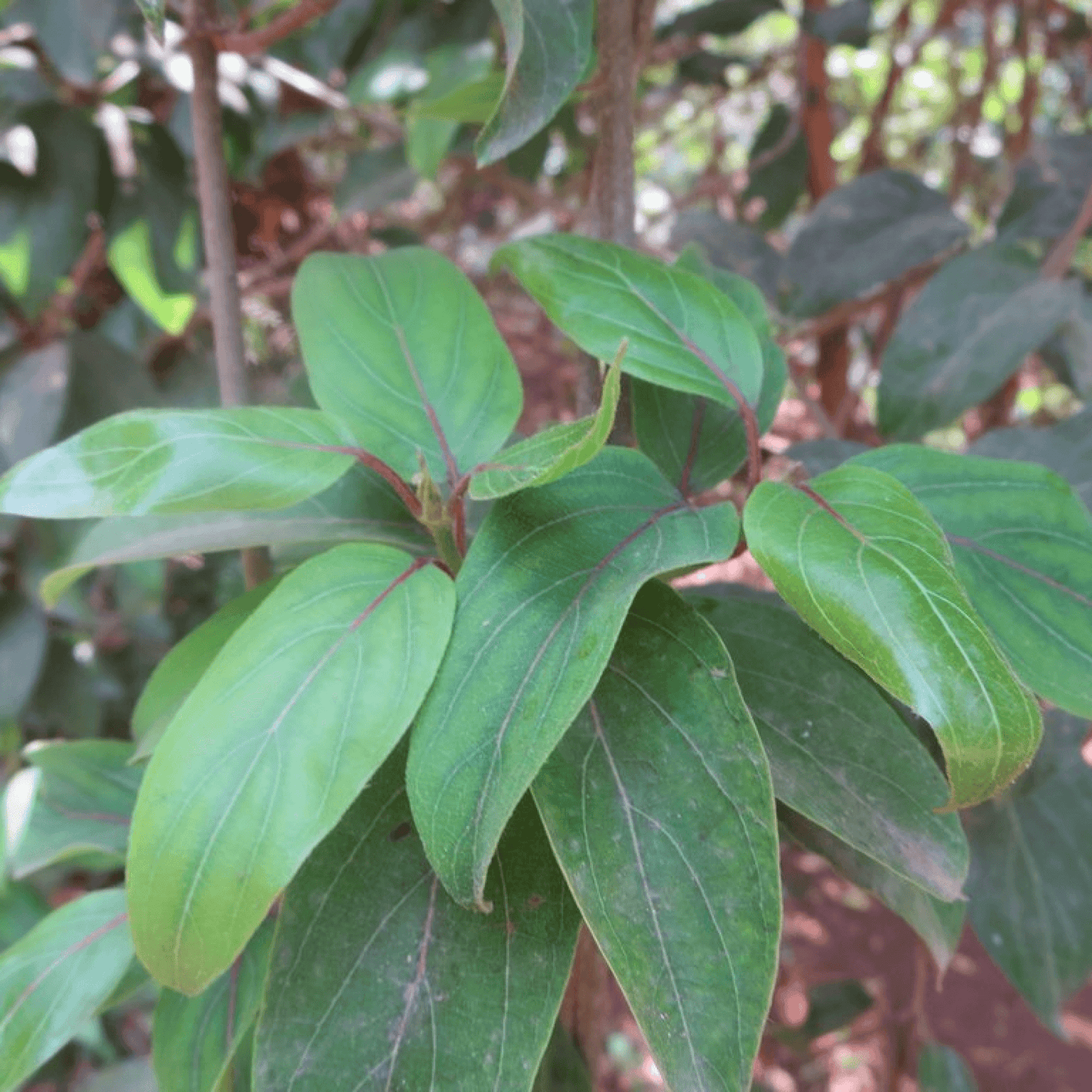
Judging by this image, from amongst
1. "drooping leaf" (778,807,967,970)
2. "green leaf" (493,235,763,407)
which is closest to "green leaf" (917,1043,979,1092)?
"drooping leaf" (778,807,967,970)

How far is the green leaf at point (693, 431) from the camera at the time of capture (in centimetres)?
48

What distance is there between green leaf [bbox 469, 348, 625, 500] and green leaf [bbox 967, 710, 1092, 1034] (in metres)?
0.46

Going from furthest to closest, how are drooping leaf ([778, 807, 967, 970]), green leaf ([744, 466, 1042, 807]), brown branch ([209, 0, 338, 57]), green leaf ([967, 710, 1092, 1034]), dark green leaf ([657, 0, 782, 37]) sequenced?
dark green leaf ([657, 0, 782, 37]), green leaf ([967, 710, 1092, 1034]), brown branch ([209, 0, 338, 57]), drooping leaf ([778, 807, 967, 970]), green leaf ([744, 466, 1042, 807])

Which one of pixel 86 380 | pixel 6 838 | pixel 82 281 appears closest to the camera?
pixel 6 838

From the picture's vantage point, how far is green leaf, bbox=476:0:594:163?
374mm

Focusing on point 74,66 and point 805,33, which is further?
point 805,33

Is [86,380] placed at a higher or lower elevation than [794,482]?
lower

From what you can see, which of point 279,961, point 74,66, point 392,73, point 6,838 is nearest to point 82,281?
point 74,66

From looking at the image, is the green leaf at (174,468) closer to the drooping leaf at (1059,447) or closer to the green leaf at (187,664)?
the green leaf at (187,664)

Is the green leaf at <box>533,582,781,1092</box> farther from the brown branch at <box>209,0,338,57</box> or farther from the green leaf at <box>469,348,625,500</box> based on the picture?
the brown branch at <box>209,0,338,57</box>

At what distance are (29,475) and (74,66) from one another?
658 millimetres

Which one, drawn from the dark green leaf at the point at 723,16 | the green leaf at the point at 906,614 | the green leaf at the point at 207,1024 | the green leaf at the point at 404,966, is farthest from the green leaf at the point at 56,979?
the dark green leaf at the point at 723,16

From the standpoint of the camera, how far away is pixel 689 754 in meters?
0.36

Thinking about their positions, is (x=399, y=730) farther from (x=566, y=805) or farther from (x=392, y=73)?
(x=392, y=73)
